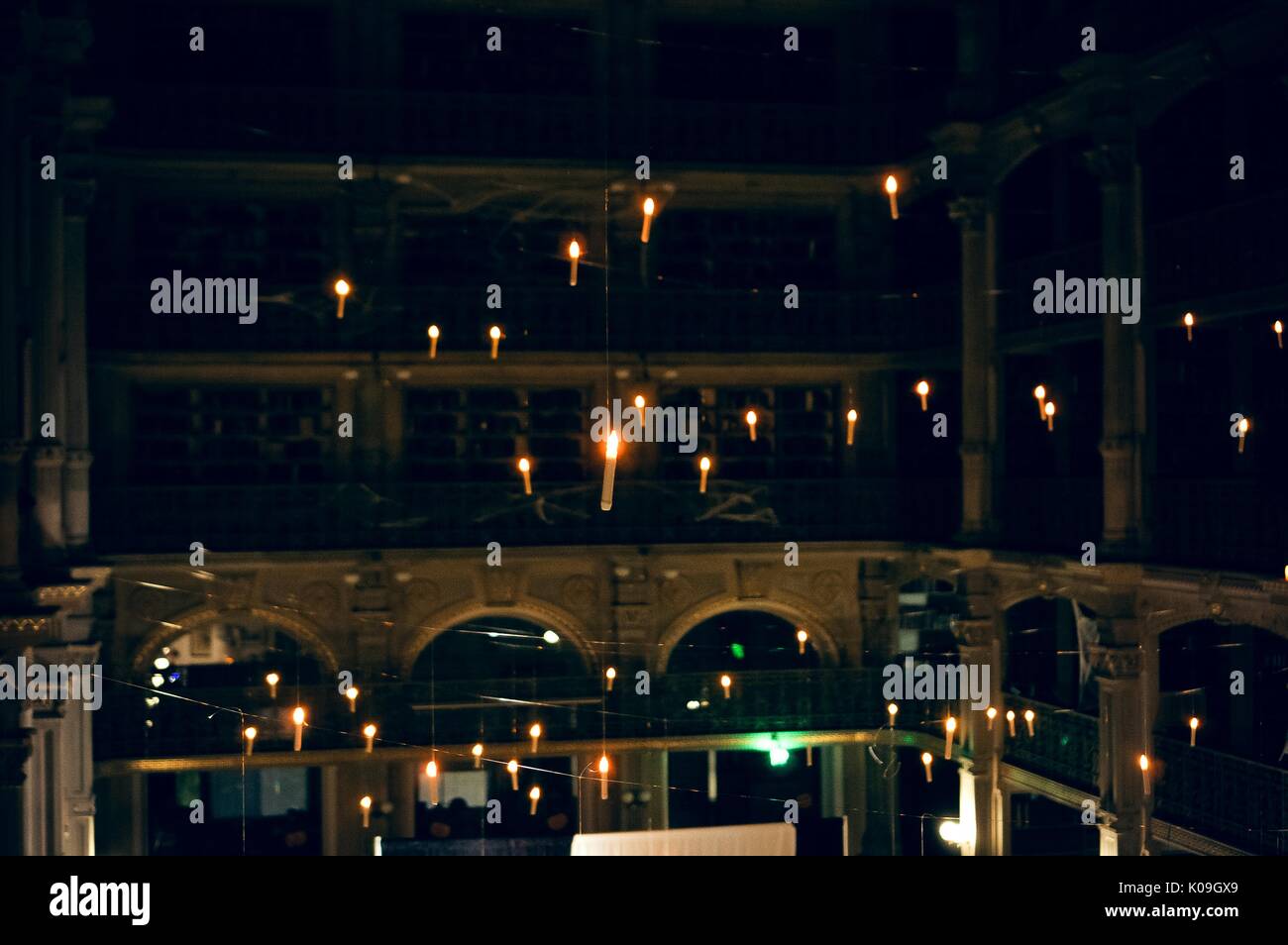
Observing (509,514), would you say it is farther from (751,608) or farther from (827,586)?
(827,586)

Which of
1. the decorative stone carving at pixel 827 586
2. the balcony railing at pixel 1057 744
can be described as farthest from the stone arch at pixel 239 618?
the balcony railing at pixel 1057 744

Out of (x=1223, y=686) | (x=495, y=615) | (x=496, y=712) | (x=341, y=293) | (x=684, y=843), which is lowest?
(x=684, y=843)

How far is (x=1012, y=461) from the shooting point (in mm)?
13977

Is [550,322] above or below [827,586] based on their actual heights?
above

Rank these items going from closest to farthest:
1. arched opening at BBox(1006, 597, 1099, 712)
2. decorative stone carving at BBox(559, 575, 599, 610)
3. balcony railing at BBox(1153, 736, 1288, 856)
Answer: balcony railing at BBox(1153, 736, 1288, 856)
arched opening at BBox(1006, 597, 1099, 712)
decorative stone carving at BBox(559, 575, 599, 610)

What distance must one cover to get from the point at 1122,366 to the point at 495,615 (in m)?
6.47

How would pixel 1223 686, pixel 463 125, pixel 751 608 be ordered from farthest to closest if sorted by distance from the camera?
1. pixel 751 608
2. pixel 463 125
3. pixel 1223 686

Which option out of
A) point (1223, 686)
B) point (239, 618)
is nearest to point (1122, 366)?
point (1223, 686)

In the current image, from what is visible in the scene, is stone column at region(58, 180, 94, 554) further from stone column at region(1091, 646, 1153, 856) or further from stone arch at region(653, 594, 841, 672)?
stone column at region(1091, 646, 1153, 856)

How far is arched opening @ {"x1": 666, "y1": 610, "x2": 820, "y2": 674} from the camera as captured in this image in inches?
596

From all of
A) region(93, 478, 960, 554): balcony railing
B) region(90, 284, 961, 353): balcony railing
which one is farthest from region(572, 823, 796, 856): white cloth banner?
region(90, 284, 961, 353): balcony railing

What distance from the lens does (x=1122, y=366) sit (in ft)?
39.0

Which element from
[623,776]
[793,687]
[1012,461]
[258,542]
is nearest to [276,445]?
[258,542]

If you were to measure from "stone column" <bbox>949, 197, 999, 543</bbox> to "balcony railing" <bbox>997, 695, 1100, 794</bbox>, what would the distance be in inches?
63.7
